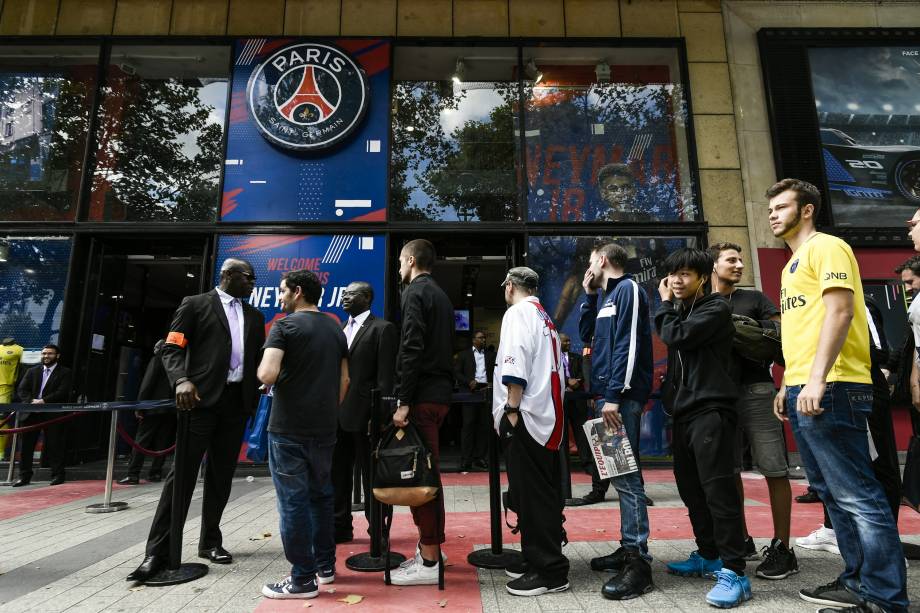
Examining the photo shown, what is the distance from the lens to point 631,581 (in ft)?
9.62

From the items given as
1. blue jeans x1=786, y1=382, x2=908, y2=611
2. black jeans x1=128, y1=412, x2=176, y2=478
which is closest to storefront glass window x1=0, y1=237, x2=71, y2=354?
black jeans x1=128, y1=412, x2=176, y2=478

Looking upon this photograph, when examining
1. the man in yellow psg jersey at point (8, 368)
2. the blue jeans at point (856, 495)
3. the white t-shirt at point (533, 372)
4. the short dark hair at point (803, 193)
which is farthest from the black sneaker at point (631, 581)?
the man in yellow psg jersey at point (8, 368)

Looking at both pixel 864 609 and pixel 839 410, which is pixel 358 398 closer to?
pixel 839 410

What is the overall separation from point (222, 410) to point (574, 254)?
5.77m

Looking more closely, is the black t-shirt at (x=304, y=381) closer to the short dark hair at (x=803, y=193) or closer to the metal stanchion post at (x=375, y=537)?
the metal stanchion post at (x=375, y=537)

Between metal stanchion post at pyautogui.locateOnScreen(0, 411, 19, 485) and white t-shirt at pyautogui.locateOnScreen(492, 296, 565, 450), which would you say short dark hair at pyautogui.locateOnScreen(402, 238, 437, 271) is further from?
metal stanchion post at pyautogui.locateOnScreen(0, 411, 19, 485)

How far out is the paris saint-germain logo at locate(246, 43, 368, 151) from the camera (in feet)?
27.4

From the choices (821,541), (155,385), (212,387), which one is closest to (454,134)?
(155,385)

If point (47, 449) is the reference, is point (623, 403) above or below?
above

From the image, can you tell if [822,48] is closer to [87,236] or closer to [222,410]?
[222,410]

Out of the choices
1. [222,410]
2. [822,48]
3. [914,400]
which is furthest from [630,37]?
[222,410]

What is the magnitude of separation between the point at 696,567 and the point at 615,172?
654 cm

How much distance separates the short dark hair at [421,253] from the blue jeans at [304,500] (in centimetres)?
128

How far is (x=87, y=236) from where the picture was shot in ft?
26.6
